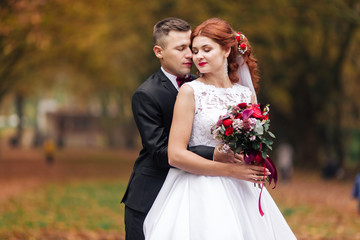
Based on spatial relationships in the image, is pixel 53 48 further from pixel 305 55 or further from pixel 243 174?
pixel 243 174

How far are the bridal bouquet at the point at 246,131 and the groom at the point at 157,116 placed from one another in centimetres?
23

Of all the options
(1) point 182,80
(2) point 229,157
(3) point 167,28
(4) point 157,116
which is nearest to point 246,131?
(2) point 229,157

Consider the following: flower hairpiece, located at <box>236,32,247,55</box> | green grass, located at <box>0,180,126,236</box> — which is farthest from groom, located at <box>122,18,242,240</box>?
green grass, located at <box>0,180,126,236</box>

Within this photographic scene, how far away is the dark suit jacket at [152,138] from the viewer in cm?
400

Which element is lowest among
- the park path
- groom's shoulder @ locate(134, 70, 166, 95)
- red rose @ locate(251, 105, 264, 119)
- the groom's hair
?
the park path

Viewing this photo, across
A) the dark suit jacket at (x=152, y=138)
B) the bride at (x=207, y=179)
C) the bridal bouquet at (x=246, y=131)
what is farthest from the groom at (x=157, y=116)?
the bridal bouquet at (x=246, y=131)

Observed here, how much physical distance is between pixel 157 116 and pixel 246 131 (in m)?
0.71

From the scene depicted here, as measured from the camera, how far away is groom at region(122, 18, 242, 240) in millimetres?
4012

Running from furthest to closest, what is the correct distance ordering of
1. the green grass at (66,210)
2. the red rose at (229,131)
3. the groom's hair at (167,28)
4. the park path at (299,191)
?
the park path at (299,191), the green grass at (66,210), the groom's hair at (167,28), the red rose at (229,131)

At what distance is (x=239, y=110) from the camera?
379cm

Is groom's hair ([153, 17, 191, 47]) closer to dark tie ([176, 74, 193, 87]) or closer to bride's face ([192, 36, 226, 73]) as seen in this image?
bride's face ([192, 36, 226, 73])

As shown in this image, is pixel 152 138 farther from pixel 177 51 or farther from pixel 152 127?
pixel 177 51

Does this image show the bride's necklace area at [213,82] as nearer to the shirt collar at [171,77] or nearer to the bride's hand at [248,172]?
the shirt collar at [171,77]

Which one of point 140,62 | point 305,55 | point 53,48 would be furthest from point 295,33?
point 140,62
